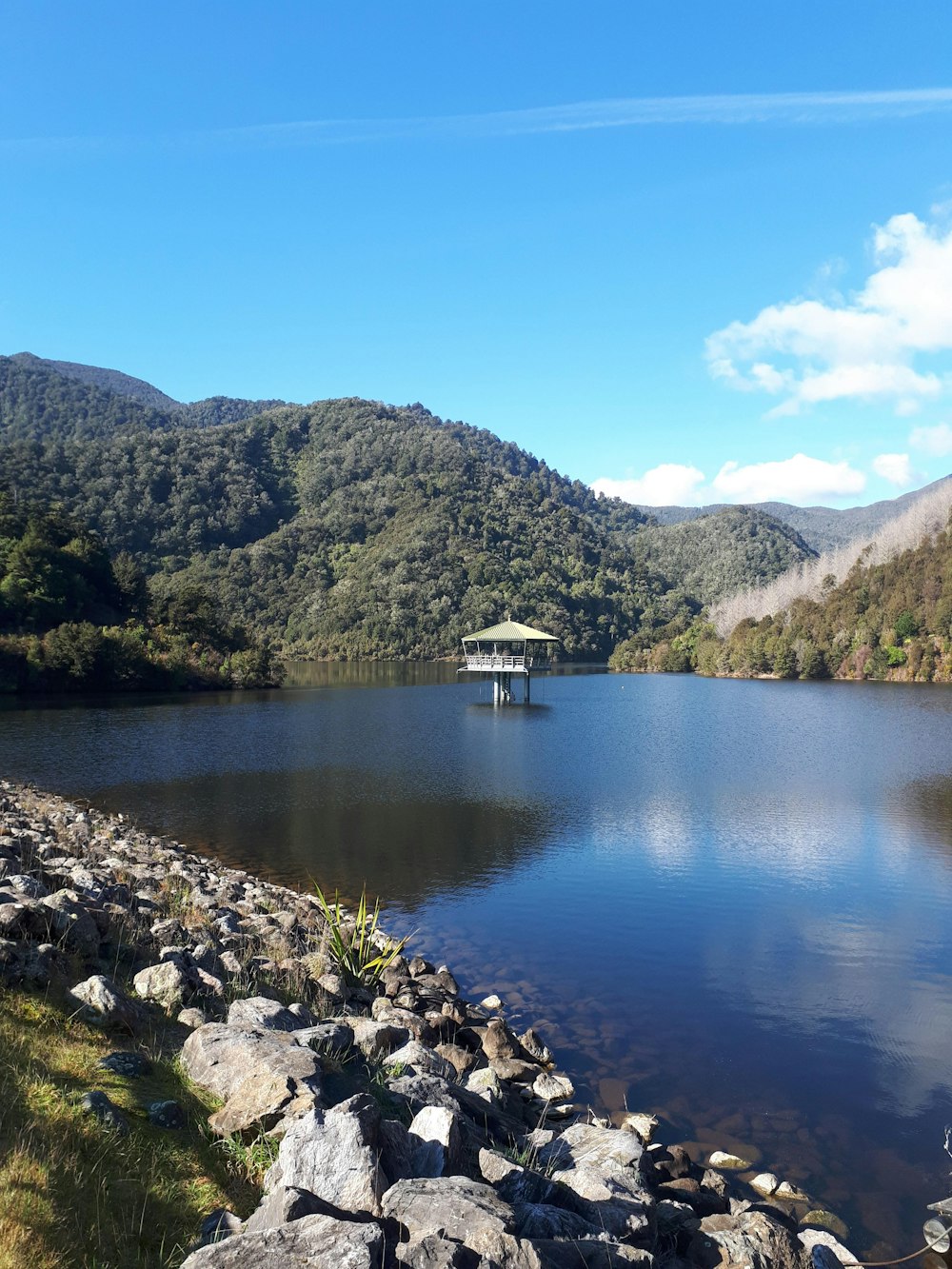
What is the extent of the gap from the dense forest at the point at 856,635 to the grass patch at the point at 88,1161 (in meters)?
78.9

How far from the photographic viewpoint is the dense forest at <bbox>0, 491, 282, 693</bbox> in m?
48.6

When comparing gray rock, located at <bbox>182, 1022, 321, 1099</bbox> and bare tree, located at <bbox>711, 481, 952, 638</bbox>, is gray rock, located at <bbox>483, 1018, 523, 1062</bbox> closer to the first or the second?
gray rock, located at <bbox>182, 1022, 321, 1099</bbox>

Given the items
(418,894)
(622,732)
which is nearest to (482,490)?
(622,732)

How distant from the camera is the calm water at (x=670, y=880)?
7.79m

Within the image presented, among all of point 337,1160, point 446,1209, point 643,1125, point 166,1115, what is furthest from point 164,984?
point 643,1125

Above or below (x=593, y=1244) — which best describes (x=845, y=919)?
below

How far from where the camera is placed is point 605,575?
140 meters

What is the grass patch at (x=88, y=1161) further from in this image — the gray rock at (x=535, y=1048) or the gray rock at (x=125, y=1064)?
the gray rock at (x=535, y=1048)

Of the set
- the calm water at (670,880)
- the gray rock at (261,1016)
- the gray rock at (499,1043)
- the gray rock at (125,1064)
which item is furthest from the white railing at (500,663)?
the gray rock at (125,1064)

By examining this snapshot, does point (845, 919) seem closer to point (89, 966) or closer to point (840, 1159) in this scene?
point (840, 1159)

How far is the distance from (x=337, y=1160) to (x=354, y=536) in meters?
140

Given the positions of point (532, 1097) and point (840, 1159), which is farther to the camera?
point (532, 1097)

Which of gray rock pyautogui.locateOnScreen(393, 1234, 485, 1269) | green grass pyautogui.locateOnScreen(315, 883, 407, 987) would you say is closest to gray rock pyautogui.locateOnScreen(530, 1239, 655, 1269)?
gray rock pyautogui.locateOnScreen(393, 1234, 485, 1269)

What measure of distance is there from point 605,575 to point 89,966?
448ft
